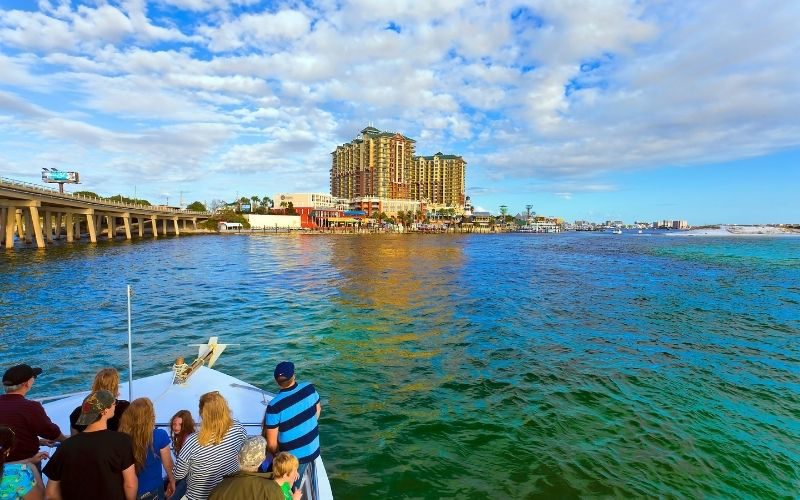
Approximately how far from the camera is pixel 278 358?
13781 millimetres

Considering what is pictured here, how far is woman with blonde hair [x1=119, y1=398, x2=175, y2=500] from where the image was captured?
4.57 m

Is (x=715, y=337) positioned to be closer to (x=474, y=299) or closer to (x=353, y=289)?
(x=474, y=299)

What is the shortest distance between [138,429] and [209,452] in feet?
2.99

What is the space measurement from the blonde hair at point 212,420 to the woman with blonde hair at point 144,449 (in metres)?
0.66

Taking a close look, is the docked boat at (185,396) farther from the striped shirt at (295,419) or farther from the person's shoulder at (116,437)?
the person's shoulder at (116,437)

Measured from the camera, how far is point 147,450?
468 centimetres

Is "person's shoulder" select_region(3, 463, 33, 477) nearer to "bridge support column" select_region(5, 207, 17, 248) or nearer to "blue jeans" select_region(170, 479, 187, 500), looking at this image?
"blue jeans" select_region(170, 479, 187, 500)

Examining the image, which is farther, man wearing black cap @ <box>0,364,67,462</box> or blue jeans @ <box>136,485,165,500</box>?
man wearing black cap @ <box>0,364,67,462</box>

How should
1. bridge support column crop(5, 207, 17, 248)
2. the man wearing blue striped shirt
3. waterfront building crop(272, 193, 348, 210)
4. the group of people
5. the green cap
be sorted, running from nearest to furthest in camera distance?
the group of people, the green cap, the man wearing blue striped shirt, bridge support column crop(5, 207, 17, 248), waterfront building crop(272, 193, 348, 210)

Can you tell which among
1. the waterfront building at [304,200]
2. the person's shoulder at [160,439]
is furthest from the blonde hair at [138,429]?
the waterfront building at [304,200]

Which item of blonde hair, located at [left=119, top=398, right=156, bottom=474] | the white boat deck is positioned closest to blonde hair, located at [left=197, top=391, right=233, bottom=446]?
blonde hair, located at [left=119, top=398, right=156, bottom=474]

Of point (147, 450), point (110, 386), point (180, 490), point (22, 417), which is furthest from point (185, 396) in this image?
point (180, 490)

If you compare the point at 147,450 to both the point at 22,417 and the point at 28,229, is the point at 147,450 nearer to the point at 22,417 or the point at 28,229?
the point at 22,417

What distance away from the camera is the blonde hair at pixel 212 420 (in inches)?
174
